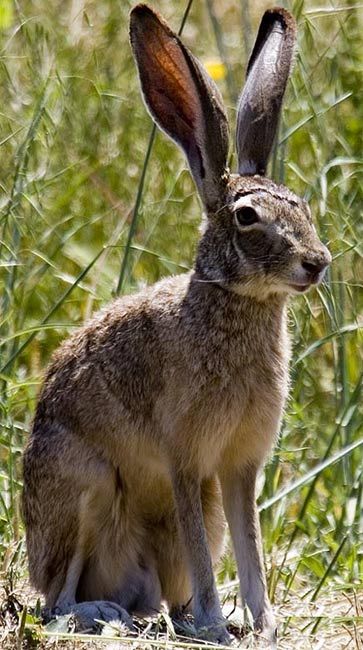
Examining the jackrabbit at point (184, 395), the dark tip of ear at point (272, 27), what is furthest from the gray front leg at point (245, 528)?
the dark tip of ear at point (272, 27)

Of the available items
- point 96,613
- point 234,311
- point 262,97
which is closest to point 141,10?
point 262,97

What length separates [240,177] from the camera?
5445 mm

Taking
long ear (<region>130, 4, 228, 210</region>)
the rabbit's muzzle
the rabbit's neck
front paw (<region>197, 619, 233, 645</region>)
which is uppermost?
long ear (<region>130, 4, 228, 210</region>)

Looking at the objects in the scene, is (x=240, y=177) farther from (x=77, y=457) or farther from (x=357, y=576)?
(x=357, y=576)

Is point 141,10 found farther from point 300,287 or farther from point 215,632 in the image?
point 215,632

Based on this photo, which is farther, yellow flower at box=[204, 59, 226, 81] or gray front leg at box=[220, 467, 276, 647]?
yellow flower at box=[204, 59, 226, 81]

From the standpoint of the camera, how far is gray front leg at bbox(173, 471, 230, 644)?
5312 millimetres

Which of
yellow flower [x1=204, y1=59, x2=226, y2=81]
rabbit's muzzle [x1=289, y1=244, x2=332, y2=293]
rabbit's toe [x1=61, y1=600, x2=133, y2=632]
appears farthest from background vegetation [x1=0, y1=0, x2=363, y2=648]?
rabbit's muzzle [x1=289, y1=244, x2=332, y2=293]

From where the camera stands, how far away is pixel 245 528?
5.50m

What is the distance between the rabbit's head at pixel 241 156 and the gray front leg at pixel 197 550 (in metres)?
0.61

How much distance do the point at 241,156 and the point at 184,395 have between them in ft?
2.60

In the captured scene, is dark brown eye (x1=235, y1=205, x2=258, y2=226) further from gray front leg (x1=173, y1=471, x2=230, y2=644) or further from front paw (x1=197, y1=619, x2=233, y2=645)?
front paw (x1=197, y1=619, x2=233, y2=645)

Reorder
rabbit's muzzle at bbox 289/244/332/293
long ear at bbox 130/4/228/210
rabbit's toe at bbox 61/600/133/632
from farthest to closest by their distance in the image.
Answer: long ear at bbox 130/4/228/210 → rabbit's toe at bbox 61/600/133/632 → rabbit's muzzle at bbox 289/244/332/293

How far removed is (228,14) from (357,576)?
180 inches
